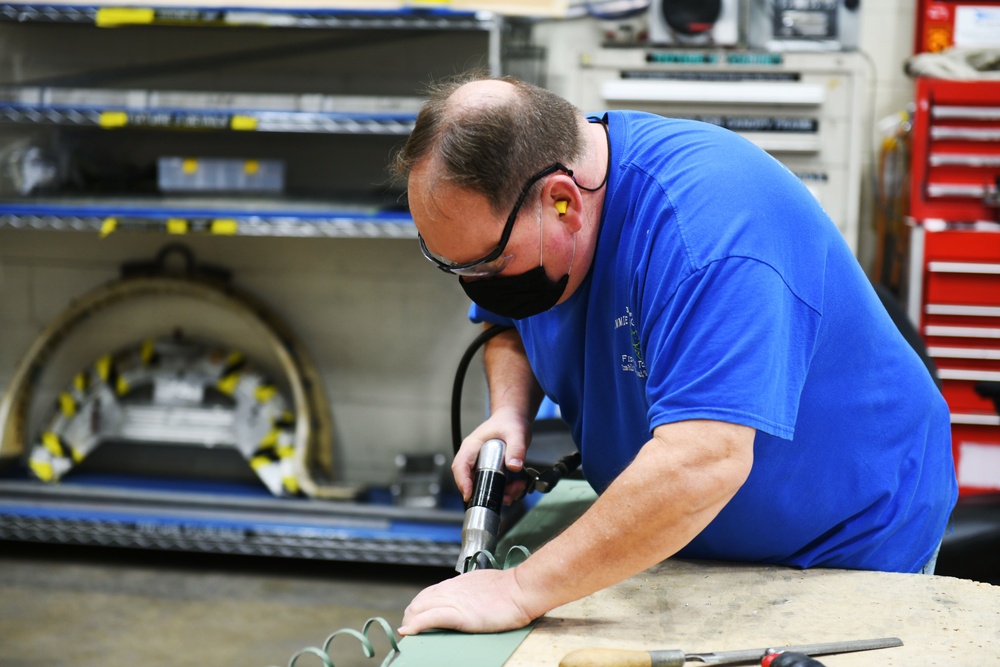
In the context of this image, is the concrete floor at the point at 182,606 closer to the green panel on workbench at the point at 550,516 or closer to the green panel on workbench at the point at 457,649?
the green panel on workbench at the point at 550,516

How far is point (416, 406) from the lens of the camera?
3.67 meters

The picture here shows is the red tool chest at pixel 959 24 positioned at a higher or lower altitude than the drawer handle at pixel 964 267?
higher

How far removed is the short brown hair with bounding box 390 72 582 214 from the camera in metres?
1.08

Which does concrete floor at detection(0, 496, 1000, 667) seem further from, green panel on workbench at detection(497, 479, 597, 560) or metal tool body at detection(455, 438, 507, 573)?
metal tool body at detection(455, 438, 507, 573)

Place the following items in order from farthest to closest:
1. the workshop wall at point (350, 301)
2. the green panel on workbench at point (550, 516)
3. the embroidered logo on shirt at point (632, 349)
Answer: the workshop wall at point (350, 301)
the green panel on workbench at point (550, 516)
the embroidered logo on shirt at point (632, 349)

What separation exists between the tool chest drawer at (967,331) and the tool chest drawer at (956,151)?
116 millimetres

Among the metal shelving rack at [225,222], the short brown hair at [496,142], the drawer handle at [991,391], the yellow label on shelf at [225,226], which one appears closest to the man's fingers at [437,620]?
the short brown hair at [496,142]

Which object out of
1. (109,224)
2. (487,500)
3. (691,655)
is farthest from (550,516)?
(109,224)

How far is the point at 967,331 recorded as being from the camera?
2891mm

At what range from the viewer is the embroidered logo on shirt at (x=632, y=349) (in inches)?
46.6

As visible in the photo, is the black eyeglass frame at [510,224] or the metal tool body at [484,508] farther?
the metal tool body at [484,508]

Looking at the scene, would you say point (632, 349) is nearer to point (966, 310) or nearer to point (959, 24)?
point (966, 310)

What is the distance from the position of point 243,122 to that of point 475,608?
89.1 inches

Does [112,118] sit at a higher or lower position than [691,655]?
higher
